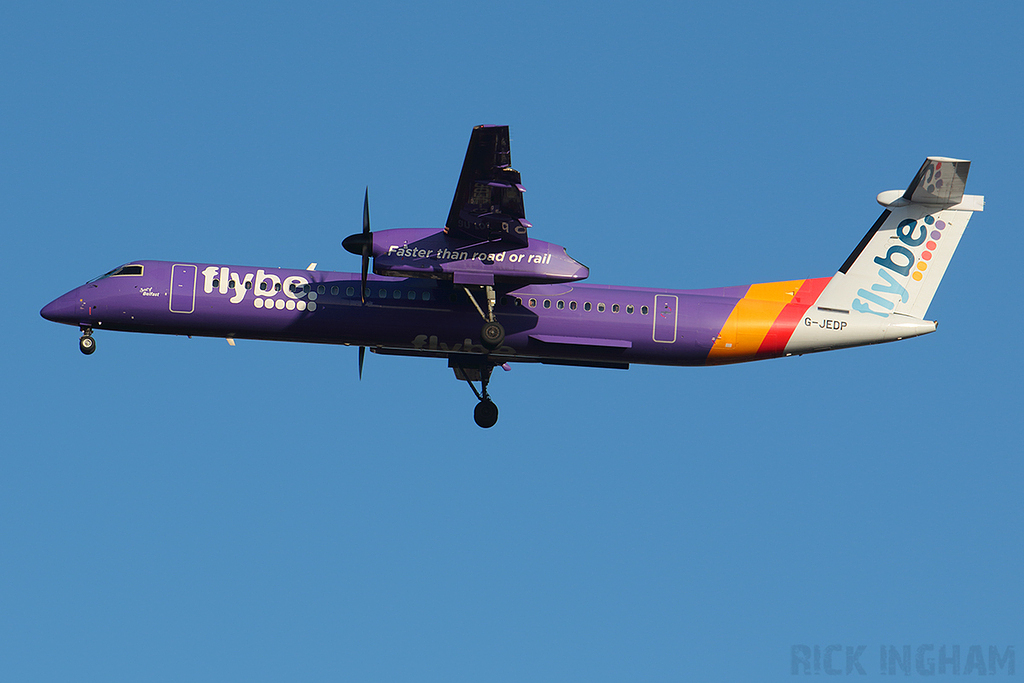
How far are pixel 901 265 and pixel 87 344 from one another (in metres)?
18.5

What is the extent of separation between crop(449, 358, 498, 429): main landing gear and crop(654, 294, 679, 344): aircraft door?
13.1 feet

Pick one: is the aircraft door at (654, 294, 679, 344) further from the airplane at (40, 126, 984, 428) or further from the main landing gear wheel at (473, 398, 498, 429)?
the main landing gear wheel at (473, 398, 498, 429)

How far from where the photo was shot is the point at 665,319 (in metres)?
28.8

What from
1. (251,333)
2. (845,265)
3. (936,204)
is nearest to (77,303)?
(251,333)

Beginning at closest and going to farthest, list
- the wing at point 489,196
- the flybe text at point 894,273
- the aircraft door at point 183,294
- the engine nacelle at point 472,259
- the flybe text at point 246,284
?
the wing at point 489,196
the engine nacelle at point 472,259
the aircraft door at point 183,294
the flybe text at point 246,284
the flybe text at point 894,273

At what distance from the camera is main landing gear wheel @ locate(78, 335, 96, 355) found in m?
28.6

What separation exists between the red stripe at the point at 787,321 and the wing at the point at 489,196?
240 inches

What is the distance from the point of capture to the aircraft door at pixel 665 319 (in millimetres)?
28719

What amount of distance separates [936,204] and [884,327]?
Result: 10.6ft

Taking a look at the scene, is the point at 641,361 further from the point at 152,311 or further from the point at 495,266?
the point at 152,311

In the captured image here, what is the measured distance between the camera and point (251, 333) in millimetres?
28609

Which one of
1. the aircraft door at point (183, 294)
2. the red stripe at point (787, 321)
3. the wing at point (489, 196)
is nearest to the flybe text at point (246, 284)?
the aircraft door at point (183, 294)

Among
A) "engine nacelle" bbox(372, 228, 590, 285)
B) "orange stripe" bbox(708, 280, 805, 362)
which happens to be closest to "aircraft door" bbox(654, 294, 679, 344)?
"orange stripe" bbox(708, 280, 805, 362)

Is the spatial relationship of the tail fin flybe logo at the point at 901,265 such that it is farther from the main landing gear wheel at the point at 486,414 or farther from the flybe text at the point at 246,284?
the flybe text at the point at 246,284
